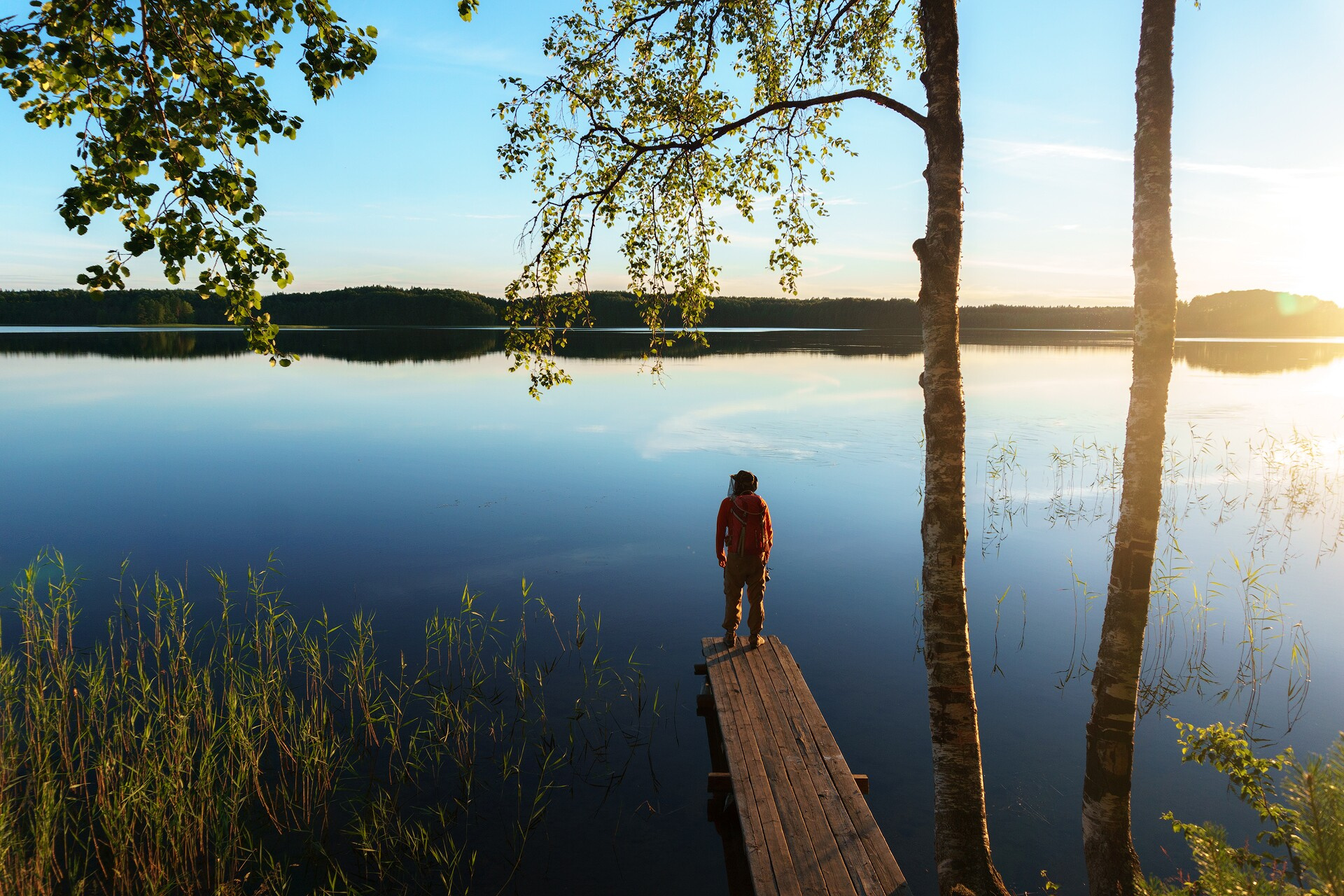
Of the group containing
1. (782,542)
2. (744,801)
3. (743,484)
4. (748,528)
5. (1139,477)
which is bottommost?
(782,542)

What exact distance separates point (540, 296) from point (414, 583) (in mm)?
7996

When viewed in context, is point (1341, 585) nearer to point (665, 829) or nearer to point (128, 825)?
point (665, 829)

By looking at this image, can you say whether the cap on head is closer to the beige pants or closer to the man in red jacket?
the man in red jacket

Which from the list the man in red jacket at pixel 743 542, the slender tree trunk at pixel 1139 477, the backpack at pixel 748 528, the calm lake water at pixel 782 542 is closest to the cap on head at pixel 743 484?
the man in red jacket at pixel 743 542

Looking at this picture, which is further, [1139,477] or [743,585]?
[743,585]

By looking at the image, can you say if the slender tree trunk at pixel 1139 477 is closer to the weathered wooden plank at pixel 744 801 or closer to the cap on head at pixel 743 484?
the weathered wooden plank at pixel 744 801

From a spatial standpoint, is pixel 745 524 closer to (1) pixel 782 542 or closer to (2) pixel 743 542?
(2) pixel 743 542

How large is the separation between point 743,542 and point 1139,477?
5109 millimetres

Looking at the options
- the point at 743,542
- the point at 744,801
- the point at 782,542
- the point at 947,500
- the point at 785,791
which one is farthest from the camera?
the point at 782,542

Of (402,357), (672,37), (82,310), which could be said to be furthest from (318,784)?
(82,310)

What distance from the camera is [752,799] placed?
6633mm

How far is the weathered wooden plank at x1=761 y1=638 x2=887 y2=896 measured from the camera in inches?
218

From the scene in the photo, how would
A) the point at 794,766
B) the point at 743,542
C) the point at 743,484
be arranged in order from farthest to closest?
the point at 743,542 → the point at 743,484 → the point at 794,766

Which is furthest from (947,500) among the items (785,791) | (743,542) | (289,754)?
(289,754)
